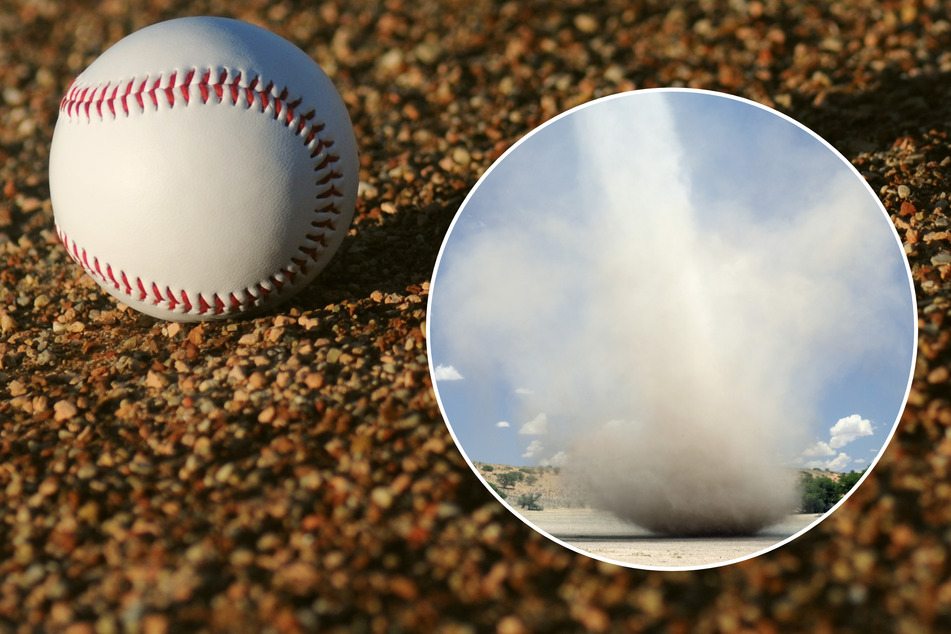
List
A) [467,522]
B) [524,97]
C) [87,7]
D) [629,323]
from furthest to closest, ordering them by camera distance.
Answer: [87,7] → [524,97] → [629,323] → [467,522]

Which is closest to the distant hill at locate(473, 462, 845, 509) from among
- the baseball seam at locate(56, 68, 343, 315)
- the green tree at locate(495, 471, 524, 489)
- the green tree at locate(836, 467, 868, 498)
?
the green tree at locate(495, 471, 524, 489)

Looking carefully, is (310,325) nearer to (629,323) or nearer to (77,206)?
(77,206)

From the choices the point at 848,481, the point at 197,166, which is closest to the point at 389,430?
the point at 197,166

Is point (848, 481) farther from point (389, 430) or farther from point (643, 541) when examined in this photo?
point (389, 430)

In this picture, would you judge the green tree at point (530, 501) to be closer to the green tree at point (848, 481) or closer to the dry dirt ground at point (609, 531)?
the dry dirt ground at point (609, 531)

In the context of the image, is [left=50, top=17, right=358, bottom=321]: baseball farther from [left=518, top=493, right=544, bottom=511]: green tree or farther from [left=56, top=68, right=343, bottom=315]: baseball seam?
[left=518, top=493, right=544, bottom=511]: green tree

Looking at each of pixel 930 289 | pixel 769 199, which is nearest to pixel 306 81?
pixel 769 199

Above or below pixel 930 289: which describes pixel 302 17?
below
